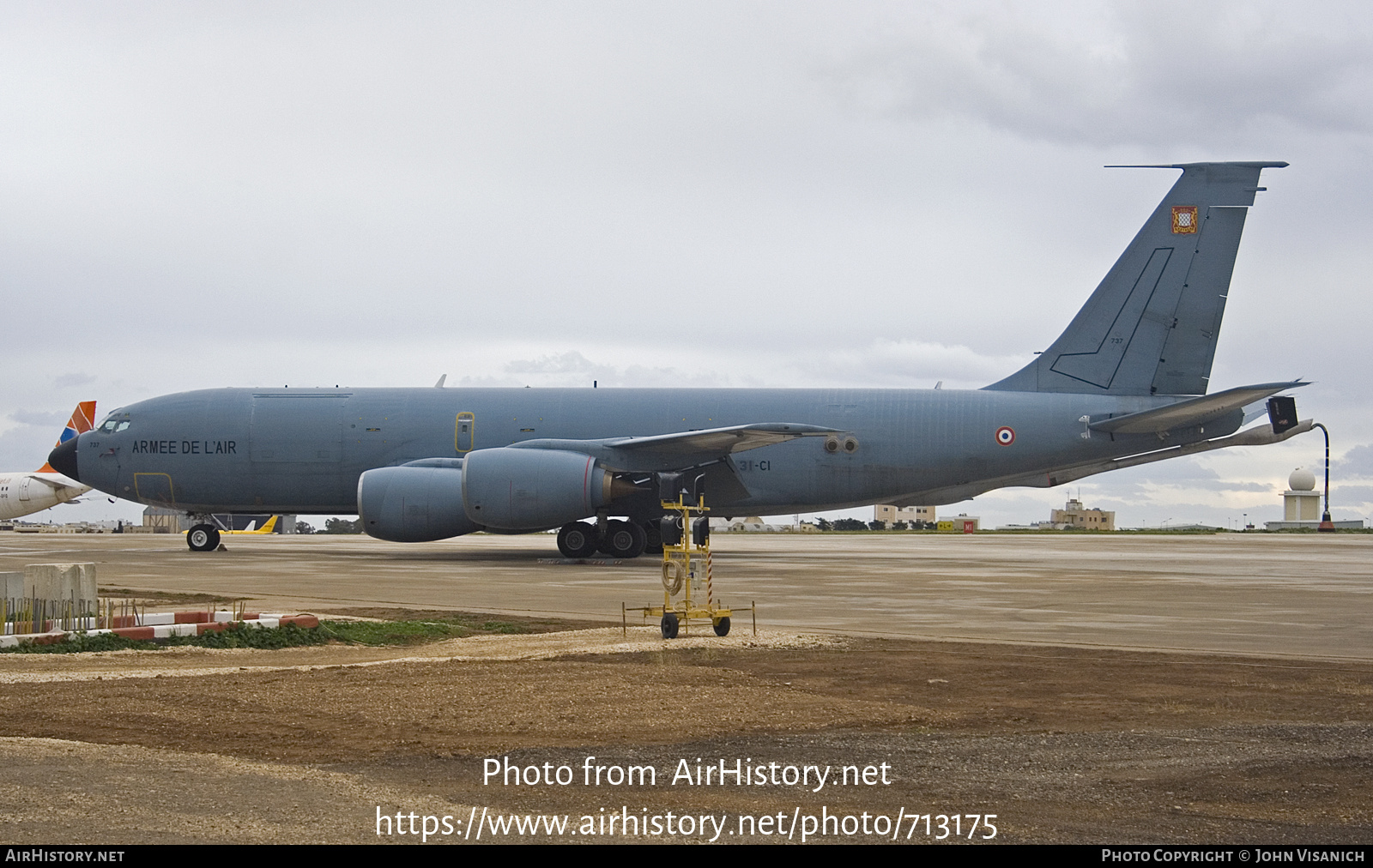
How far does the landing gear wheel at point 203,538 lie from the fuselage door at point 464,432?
283 inches

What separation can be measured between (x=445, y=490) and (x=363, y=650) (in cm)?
1574

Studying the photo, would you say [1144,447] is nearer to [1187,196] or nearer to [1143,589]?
[1187,196]

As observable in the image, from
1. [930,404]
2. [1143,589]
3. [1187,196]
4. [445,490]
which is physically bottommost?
[1143,589]

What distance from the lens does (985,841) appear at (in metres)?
4.93

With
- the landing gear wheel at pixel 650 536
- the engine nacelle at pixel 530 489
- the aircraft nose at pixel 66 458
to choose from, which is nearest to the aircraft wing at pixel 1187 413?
the landing gear wheel at pixel 650 536

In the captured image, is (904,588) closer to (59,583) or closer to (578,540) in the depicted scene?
(578,540)

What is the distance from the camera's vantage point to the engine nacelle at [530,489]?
26.2 meters

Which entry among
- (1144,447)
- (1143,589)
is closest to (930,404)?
(1144,447)

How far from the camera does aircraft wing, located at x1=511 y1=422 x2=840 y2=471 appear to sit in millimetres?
26203

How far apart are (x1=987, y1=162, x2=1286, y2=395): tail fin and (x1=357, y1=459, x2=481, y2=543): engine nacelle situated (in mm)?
13976

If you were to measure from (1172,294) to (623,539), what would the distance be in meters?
13.2

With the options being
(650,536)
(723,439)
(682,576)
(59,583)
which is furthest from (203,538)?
(682,576)

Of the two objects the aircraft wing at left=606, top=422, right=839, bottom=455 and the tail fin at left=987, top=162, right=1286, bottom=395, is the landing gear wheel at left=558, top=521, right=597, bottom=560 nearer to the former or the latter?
the aircraft wing at left=606, top=422, right=839, bottom=455

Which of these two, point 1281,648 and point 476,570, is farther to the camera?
→ point 476,570
